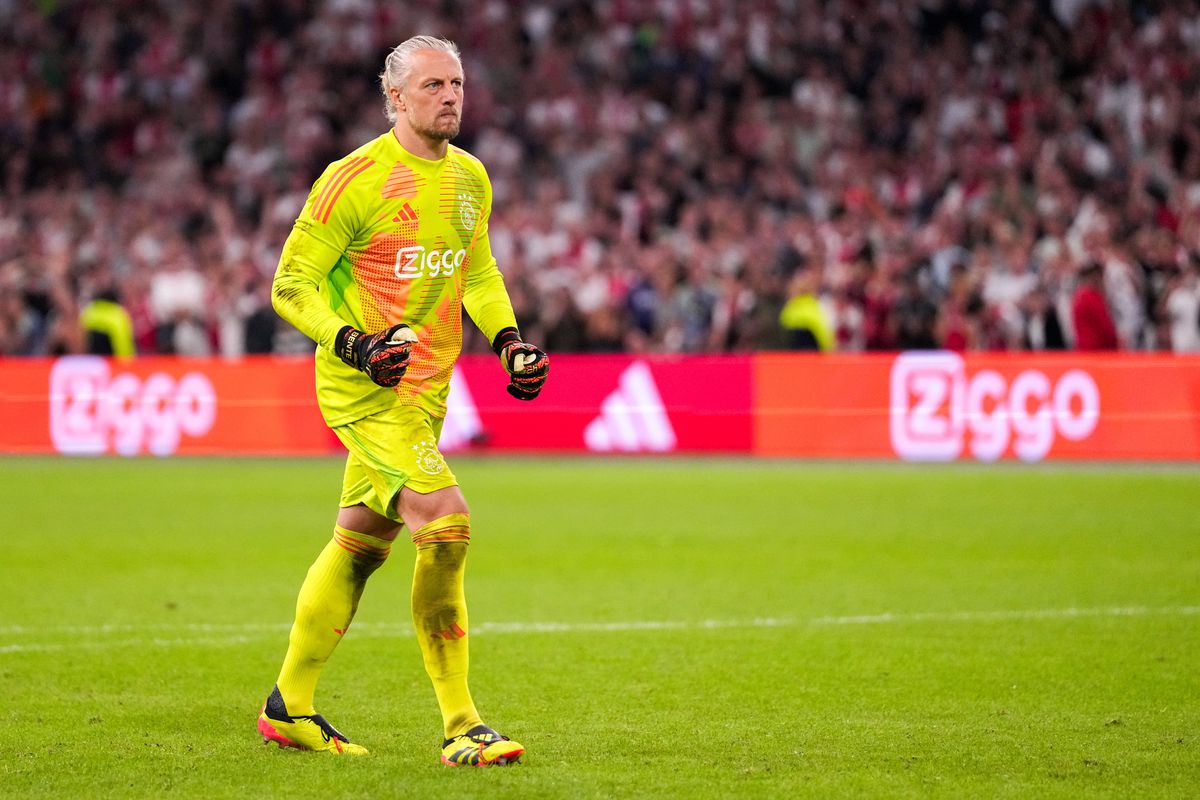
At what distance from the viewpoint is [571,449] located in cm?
1834

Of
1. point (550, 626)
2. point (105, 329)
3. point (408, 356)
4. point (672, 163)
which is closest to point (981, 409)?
point (672, 163)

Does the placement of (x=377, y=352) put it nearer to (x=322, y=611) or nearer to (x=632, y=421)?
(x=322, y=611)

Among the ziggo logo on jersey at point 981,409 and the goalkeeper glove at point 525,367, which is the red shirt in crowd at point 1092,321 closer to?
the ziggo logo on jersey at point 981,409

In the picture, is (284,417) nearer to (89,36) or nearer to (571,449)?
(571,449)

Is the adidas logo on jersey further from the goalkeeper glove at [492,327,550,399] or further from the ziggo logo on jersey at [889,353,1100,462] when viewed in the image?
the goalkeeper glove at [492,327,550,399]

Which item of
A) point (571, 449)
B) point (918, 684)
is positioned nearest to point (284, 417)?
point (571, 449)

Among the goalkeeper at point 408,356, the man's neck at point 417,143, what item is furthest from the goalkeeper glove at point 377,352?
the man's neck at point 417,143

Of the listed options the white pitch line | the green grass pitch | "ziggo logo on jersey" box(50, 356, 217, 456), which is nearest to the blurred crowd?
"ziggo logo on jersey" box(50, 356, 217, 456)

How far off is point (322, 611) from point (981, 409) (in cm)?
1226

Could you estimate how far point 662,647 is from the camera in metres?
7.61

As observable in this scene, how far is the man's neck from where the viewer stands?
5.54 m

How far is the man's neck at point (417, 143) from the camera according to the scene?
554 centimetres

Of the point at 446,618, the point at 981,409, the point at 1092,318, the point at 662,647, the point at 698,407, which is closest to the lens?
the point at 446,618

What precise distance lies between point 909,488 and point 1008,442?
233 centimetres
